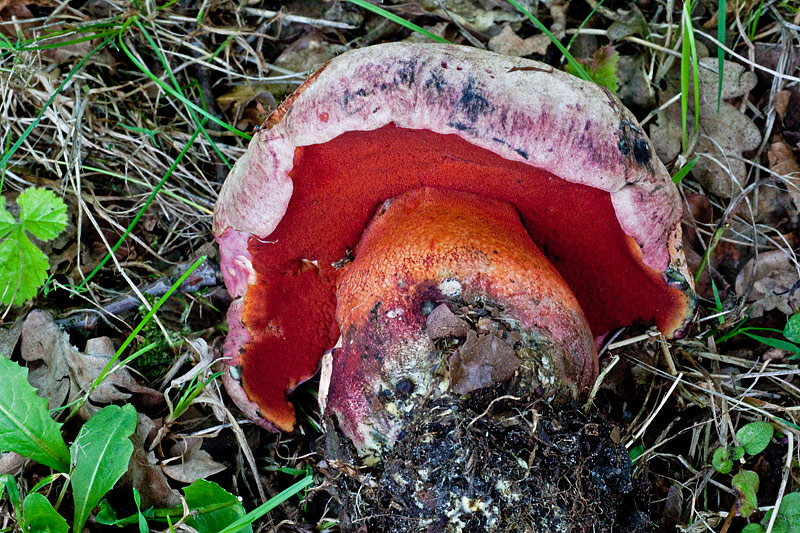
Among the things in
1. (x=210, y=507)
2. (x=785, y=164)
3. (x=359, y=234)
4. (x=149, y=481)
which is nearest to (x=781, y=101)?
(x=785, y=164)

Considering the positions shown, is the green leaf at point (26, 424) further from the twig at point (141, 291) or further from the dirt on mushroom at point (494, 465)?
the dirt on mushroom at point (494, 465)

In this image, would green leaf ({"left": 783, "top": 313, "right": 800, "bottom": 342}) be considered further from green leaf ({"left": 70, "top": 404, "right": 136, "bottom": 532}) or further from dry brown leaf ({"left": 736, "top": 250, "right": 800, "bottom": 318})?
green leaf ({"left": 70, "top": 404, "right": 136, "bottom": 532})

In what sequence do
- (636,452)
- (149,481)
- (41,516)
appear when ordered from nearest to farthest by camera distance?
1. (41,516)
2. (149,481)
3. (636,452)

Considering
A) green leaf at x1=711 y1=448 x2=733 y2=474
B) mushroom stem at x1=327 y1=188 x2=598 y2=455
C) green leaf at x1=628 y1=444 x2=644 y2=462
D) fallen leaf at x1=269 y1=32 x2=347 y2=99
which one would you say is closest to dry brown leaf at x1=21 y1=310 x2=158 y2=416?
mushroom stem at x1=327 y1=188 x2=598 y2=455

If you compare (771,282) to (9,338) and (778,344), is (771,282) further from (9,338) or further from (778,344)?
(9,338)

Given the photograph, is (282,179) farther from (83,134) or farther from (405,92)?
(83,134)

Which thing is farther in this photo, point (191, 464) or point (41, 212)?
point (41, 212)

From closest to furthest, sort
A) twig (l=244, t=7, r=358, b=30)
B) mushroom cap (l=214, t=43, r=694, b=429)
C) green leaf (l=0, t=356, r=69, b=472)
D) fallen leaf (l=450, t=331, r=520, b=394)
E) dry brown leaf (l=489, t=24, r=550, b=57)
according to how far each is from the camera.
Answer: mushroom cap (l=214, t=43, r=694, b=429), fallen leaf (l=450, t=331, r=520, b=394), green leaf (l=0, t=356, r=69, b=472), dry brown leaf (l=489, t=24, r=550, b=57), twig (l=244, t=7, r=358, b=30)
